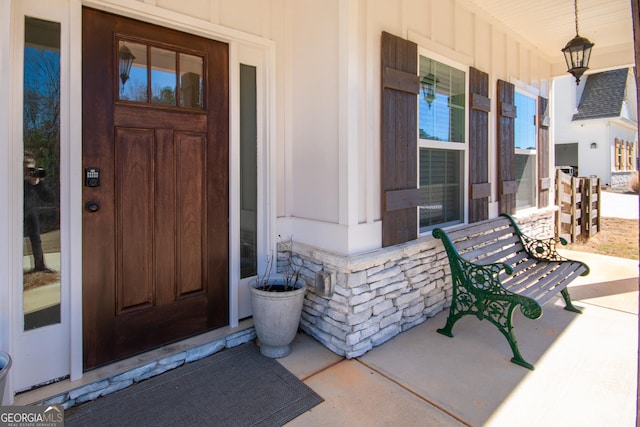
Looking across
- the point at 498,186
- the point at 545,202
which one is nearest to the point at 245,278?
the point at 498,186

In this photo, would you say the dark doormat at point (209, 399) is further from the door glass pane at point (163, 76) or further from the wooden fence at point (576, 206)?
the wooden fence at point (576, 206)

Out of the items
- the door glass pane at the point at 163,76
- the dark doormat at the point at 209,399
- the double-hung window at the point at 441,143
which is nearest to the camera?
the dark doormat at the point at 209,399

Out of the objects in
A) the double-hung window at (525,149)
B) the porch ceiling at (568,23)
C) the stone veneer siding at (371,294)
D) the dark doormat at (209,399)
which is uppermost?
the porch ceiling at (568,23)

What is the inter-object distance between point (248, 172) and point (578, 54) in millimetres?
3359

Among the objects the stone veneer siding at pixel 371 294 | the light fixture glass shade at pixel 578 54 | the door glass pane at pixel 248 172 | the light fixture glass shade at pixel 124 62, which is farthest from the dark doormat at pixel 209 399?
the light fixture glass shade at pixel 578 54

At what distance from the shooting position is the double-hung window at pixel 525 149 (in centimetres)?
473

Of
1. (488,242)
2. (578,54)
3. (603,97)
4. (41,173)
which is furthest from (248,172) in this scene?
(603,97)

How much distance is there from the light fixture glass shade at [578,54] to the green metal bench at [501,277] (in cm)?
164

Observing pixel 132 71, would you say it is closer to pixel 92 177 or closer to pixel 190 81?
pixel 190 81

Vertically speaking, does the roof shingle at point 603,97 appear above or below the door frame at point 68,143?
above

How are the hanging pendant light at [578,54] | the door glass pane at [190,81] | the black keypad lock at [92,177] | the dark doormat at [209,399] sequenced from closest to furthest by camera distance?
the dark doormat at [209,399], the black keypad lock at [92,177], the door glass pane at [190,81], the hanging pendant light at [578,54]

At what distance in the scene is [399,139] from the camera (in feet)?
9.52

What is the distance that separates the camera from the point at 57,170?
210 cm

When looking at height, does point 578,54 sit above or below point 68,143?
above
